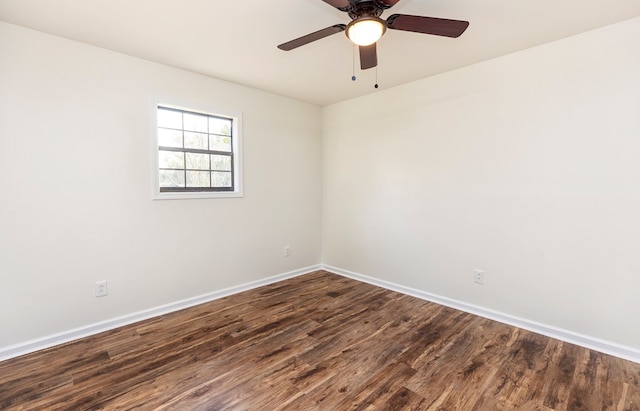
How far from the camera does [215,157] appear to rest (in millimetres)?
3402

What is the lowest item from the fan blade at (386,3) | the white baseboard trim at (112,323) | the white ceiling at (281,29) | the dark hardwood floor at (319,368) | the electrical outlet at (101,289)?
the dark hardwood floor at (319,368)

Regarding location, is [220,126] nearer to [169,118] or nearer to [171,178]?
[169,118]

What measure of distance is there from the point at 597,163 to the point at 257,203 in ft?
10.7

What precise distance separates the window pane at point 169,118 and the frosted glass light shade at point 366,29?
2.14m

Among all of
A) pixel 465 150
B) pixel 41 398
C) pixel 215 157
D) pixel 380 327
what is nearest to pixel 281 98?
pixel 215 157

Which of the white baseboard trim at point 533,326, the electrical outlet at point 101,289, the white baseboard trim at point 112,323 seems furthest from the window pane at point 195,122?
the white baseboard trim at point 533,326

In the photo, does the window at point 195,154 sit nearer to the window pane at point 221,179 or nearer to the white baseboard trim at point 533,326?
the window pane at point 221,179

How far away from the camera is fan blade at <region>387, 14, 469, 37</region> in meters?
1.65

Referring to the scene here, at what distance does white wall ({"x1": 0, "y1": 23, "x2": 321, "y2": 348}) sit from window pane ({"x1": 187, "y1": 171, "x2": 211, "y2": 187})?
22 cm

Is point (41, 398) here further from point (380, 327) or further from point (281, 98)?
point (281, 98)

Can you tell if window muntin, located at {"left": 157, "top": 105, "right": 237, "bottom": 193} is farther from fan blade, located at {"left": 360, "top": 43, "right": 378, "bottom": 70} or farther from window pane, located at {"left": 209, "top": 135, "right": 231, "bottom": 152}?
fan blade, located at {"left": 360, "top": 43, "right": 378, "bottom": 70}

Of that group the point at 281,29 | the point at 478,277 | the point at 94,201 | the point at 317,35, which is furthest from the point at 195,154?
the point at 478,277

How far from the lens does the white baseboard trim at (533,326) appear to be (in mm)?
2230

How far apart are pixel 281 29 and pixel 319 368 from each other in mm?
2492
